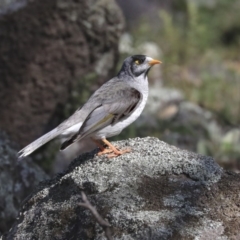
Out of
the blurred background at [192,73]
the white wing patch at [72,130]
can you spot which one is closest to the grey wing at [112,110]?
the white wing patch at [72,130]

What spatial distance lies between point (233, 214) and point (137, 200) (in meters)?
0.69

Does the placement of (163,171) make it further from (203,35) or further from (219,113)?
(203,35)

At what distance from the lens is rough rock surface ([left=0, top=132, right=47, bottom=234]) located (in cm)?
702

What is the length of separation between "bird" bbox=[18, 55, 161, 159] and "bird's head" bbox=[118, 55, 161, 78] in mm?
187

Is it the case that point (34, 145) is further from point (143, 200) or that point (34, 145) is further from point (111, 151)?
point (143, 200)

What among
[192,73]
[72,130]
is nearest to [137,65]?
[72,130]

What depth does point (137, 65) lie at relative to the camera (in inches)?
308

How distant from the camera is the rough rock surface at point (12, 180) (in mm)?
7016

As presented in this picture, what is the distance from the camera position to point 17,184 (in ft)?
24.4

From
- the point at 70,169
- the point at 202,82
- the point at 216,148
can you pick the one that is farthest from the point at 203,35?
the point at 70,169

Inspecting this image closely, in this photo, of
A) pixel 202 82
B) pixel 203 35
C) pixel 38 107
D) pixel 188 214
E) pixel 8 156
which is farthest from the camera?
pixel 203 35

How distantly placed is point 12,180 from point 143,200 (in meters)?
2.60

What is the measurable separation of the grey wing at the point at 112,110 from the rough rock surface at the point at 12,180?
114 centimetres

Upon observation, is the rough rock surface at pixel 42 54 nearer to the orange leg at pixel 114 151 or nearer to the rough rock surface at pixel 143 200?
the orange leg at pixel 114 151
